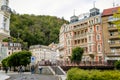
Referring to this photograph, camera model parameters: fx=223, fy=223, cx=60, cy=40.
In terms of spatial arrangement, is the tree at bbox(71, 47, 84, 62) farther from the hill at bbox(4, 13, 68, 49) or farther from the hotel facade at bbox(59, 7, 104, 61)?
the hill at bbox(4, 13, 68, 49)

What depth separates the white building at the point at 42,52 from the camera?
375ft

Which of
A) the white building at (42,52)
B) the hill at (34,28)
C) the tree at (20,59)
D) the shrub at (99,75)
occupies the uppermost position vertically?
→ the hill at (34,28)

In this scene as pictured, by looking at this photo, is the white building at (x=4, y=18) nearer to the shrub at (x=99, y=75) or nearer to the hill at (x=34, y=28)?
the shrub at (x=99, y=75)

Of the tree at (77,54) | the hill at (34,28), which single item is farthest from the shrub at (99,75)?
the hill at (34,28)

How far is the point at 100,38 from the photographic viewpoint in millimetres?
58438

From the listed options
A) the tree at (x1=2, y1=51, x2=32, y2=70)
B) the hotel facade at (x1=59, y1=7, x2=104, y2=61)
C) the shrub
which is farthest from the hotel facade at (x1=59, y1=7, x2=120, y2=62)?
the shrub

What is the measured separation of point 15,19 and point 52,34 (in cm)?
2216

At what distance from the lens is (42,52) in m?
123

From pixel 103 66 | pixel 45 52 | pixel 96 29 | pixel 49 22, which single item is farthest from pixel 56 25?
pixel 103 66

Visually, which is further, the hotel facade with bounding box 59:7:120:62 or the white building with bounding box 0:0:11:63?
the hotel facade with bounding box 59:7:120:62

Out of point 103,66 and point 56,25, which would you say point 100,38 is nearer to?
point 103,66

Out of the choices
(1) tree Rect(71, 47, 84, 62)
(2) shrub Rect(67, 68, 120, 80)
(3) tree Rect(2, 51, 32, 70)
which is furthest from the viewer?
(3) tree Rect(2, 51, 32, 70)

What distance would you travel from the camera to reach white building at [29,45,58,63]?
375 feet

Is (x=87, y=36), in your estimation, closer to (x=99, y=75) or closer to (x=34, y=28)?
(x=99, y=75)
